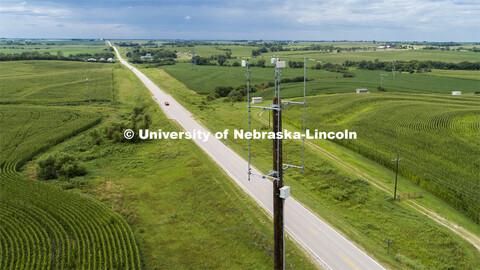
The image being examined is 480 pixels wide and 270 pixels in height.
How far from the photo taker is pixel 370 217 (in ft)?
118

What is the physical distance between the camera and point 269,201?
124 ft

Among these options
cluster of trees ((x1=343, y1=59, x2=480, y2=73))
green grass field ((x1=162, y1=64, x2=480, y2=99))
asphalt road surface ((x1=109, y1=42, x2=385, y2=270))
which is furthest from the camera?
cluster of trees ((x1=343, y1=59, x2=480, y2=73))

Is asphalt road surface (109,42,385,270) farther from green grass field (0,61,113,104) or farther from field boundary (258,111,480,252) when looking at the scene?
green grass field (0,61,113,104)

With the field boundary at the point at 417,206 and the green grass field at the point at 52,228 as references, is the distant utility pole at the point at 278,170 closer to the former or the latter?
the green grass field at the point at 52,228

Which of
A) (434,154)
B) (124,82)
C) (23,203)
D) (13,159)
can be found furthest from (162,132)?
(124,82)

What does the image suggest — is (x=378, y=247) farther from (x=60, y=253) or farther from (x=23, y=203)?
(x=23, y=203)

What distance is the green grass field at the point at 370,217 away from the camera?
29.0m

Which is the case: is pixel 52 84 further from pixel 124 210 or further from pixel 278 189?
pixel 278 189

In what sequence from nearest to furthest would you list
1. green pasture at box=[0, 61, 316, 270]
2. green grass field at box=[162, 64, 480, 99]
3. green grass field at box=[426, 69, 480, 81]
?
green pasture at box=[0, 61, 316, 270]
green grass field at box=[162, 64, 480, 99]
green grass field at box=[426, 69, 480, 81]

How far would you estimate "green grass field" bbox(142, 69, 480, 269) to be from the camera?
95.3 ft

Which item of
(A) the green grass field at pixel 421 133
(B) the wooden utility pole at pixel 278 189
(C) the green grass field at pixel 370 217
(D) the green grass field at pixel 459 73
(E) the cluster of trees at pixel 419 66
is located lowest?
(C) the green grass field at pixel 370 217

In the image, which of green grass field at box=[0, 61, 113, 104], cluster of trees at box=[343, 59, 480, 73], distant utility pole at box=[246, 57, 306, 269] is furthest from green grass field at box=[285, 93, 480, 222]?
green grass field at box=[0, 61, 113, 104]

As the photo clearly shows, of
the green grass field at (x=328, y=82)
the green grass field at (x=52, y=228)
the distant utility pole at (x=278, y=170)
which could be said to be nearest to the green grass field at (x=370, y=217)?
the distant utility pole at (x=278, y=170)

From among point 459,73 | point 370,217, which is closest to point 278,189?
point 370,217
